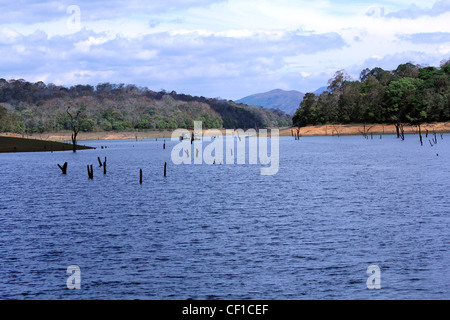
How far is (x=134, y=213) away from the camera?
37.9 meters

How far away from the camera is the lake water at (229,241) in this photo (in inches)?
805

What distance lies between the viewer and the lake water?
67.1 ft

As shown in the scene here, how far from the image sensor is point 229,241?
2791cm
